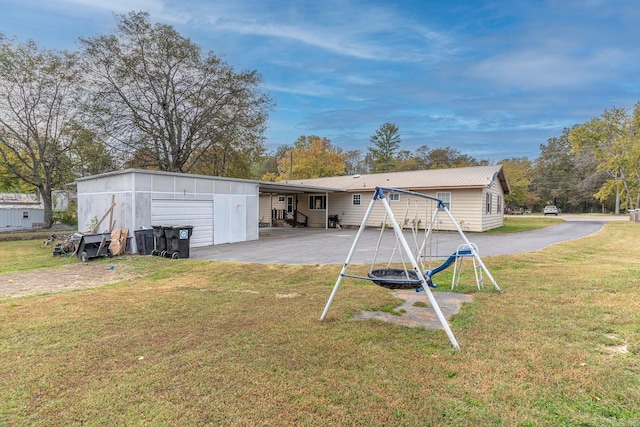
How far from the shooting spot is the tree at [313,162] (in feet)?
121

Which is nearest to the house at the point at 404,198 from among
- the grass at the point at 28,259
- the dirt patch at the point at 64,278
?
the dirt patch at the point at 64,278

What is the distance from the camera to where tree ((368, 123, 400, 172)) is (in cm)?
4619

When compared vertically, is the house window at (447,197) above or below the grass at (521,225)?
above

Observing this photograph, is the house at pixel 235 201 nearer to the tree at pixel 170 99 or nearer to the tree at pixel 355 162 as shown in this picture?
the tree at pixel 170 99

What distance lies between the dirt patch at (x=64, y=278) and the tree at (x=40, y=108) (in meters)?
15.4

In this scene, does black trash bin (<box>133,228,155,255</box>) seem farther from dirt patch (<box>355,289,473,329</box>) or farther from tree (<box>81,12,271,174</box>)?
tree (<box>81,12,271,174</box>)

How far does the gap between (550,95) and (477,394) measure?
3047 cm

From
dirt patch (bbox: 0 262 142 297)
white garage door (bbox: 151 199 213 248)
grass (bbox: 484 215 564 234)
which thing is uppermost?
white garage door (bbox: 151 199 213 248)

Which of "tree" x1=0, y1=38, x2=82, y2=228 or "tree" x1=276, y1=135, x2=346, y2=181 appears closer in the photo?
"tree" x1=0, y1=38, x2=82, y2=228

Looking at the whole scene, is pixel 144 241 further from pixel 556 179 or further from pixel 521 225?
pixel 556 179

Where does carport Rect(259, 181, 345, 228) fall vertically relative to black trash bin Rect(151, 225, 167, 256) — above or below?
above

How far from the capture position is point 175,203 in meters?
11.2

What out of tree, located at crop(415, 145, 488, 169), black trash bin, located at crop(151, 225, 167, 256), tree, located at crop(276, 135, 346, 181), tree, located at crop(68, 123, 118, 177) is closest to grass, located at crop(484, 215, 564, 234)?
black trash bin, located at crop(151, 225, 167, 256)

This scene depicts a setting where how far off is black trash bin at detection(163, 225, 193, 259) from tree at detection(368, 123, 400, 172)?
39687 millimetres
